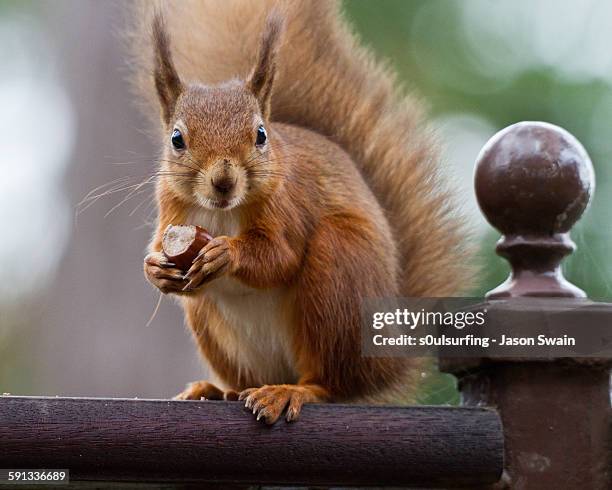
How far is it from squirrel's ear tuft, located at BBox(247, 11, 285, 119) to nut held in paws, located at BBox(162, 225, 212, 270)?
27 cm

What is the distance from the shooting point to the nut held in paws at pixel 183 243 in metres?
1.45

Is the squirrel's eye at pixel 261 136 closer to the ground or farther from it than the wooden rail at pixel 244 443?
farther from it

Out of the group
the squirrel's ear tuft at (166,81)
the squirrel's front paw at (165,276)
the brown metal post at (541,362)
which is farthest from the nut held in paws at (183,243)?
the brown metal post at (541,362)

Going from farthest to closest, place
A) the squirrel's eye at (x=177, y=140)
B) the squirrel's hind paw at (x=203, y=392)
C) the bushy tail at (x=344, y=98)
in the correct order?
1. the bushy tail at (x=344, y=98)
2. the squirrel's hind paw at (x=203, y=392)
3. the squirrel's eye at (x=177, y=140)

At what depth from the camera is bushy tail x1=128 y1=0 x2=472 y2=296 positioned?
181cm

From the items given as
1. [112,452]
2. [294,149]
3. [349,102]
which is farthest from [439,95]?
[112,452]

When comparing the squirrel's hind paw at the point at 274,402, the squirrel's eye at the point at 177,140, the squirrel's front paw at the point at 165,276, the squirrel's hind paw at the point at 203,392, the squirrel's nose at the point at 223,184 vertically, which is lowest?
the squirrel's hind paw at the point at 274,402

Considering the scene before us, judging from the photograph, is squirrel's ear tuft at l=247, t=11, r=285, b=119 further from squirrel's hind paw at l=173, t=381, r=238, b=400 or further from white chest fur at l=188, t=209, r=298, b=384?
squirrel's hind paw at l=173, t=381, r=238, b=400

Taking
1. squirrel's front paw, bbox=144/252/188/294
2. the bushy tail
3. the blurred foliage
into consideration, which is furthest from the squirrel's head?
the blurred foliage

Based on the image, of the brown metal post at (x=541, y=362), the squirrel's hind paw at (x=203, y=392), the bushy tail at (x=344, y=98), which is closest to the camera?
the brown metal post at (x=541, y=362)

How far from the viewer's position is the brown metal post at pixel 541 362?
122 centimetres

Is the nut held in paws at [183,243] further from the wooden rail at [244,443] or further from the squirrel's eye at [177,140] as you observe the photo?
the wooden rail at [244,443]

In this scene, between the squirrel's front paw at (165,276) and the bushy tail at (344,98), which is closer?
the squirrel's front paw at (165,276)

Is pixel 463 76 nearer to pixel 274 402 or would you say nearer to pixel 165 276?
pixel 165 276
